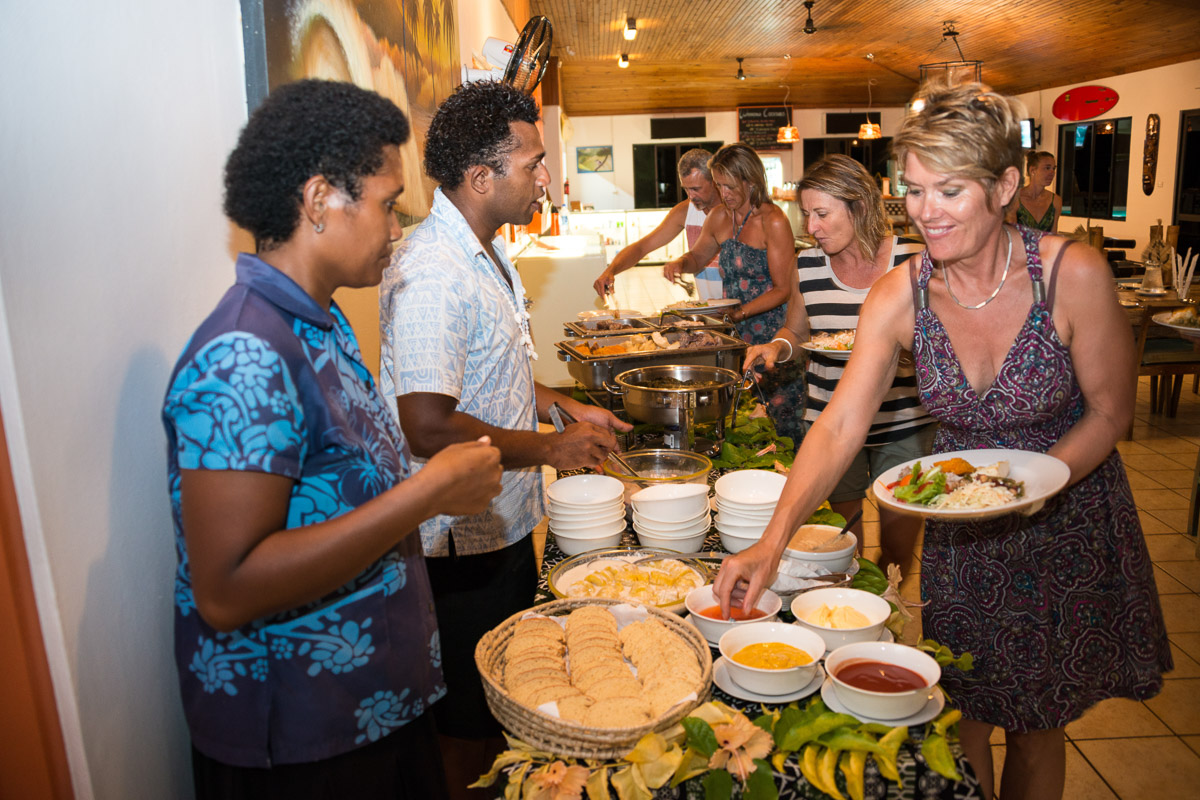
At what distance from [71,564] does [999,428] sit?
159 centimetres

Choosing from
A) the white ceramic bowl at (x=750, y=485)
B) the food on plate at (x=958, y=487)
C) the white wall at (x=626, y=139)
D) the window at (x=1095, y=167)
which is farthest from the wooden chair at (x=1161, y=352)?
the white wall at (x=626, y=139)

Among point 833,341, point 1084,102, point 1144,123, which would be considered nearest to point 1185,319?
point 833,341

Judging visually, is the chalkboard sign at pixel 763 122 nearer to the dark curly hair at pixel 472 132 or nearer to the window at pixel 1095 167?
the window at pixel 1095 167

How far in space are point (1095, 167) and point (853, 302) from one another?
12479mm

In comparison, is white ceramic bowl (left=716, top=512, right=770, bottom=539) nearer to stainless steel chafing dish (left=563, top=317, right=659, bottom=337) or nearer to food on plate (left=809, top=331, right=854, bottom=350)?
food on plate (left=809, top=331, right=854, bottom=350)

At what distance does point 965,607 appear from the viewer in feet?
5.76

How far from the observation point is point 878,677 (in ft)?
4.09

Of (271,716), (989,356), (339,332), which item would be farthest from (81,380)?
(989,356)

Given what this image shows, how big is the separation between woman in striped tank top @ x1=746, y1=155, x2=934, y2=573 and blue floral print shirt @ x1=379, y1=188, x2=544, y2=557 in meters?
0.98

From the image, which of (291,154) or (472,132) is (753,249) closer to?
(472,132)

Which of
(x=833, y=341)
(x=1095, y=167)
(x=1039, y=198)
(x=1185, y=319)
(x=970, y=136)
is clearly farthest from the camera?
(x=1095, y=167)

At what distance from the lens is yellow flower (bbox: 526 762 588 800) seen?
109 cm

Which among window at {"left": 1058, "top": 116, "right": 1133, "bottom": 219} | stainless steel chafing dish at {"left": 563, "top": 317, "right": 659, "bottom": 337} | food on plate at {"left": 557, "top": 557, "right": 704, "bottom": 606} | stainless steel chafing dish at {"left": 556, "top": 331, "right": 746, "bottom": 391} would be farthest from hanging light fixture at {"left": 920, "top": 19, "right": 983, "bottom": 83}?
food on plate at {"left": 557, "top": 557, "right": 704, "bottom": 606}

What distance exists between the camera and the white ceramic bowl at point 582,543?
1808 mm
